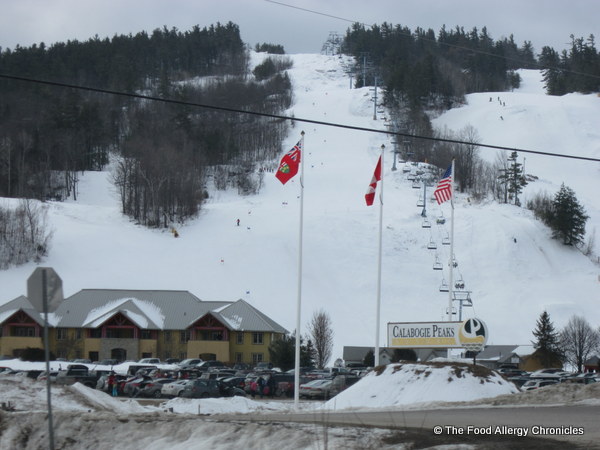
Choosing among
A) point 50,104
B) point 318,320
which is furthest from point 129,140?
point 318,320

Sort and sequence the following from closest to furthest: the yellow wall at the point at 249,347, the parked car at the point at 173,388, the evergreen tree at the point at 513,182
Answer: the parked car at the point at 173,388 → the yellow wall at the point at 249,347 → the evergreen tree at the point at 513,182

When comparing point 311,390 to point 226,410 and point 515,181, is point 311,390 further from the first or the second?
point 515,181

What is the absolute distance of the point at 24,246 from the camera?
85938 millimetres

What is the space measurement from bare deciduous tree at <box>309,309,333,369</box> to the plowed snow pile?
35844mm

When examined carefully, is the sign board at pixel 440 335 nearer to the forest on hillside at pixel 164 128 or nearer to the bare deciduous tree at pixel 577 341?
the bare deciduous tree at pixel 577 341

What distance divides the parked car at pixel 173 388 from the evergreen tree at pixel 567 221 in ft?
215

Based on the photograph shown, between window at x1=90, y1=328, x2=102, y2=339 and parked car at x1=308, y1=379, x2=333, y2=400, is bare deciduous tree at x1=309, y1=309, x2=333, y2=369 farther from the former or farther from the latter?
parked car at x1=308, y1=379, x2=333, y2=400

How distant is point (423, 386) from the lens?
29016 mm

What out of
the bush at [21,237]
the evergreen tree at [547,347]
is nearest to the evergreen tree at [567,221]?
the evergreen tree at [547,347]

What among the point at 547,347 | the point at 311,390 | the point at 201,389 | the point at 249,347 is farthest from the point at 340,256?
the point at 201,389

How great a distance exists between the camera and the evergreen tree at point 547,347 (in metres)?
64.8

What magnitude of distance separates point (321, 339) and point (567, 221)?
3962 centimetres

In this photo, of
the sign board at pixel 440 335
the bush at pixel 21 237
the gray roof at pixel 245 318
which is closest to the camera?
the sign board at pixel 440 335

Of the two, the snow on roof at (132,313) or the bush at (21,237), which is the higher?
the bush at (21,237)
